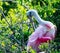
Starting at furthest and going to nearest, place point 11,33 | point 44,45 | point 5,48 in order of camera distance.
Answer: point 11,33 < point 5,48 < point 44,45

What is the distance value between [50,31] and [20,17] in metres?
0.79

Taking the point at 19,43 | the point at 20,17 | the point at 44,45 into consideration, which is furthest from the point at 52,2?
the point at 44,45

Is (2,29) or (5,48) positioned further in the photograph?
(2,29)

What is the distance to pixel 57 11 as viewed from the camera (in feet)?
21.0

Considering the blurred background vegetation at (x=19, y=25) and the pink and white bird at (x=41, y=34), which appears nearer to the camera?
the pink and white bird at (x=41, y=34)

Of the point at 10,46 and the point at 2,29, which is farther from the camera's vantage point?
the point at 2,29

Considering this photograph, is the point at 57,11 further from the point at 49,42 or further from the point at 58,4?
the point at 49,42

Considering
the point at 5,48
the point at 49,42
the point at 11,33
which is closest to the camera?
Answer: the point at 49,42

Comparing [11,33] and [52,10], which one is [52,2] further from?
[11,33]

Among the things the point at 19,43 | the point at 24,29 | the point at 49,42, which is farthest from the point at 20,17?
the point at 49,42

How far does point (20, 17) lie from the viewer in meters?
5.11

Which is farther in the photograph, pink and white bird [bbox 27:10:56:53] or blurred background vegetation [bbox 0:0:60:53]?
blurred background vegetation [bbox 0:0:60:53]

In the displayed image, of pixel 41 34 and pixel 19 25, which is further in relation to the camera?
pixel 19 25

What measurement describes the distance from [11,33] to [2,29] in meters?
0.24
